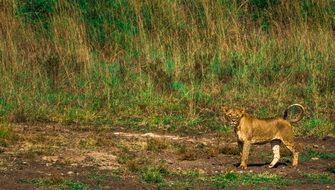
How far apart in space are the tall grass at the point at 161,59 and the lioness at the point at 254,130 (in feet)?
8.41

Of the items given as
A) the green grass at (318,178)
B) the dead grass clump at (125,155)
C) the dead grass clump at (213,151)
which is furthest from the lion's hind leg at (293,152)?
the dead grass clump at (125,155)

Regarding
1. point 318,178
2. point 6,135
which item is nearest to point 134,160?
point 6,135

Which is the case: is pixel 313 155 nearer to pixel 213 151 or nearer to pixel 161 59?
pixel 213 151

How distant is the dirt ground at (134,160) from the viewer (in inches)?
380

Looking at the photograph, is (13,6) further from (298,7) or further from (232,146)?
(232,146)

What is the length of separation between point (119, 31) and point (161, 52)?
4.01ft

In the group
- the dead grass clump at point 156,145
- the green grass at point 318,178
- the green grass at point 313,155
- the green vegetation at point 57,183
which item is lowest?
the green grass at point 313,155

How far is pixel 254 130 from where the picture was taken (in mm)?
10383

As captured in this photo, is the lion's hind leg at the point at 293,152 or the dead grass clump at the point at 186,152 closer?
the lion's hind leg at the point at 293,152

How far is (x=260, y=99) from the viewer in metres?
14.1

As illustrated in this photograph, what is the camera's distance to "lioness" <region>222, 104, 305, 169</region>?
10336 millimetres

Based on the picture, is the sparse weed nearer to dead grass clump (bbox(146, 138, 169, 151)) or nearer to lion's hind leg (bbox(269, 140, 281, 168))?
lion's hind leg (bbox(269, 140, 281, 168))

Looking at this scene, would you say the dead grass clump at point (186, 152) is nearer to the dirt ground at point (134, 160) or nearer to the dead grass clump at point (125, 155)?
the dirt ground at point (134, 160)

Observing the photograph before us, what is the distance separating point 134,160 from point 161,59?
14.4 ft
